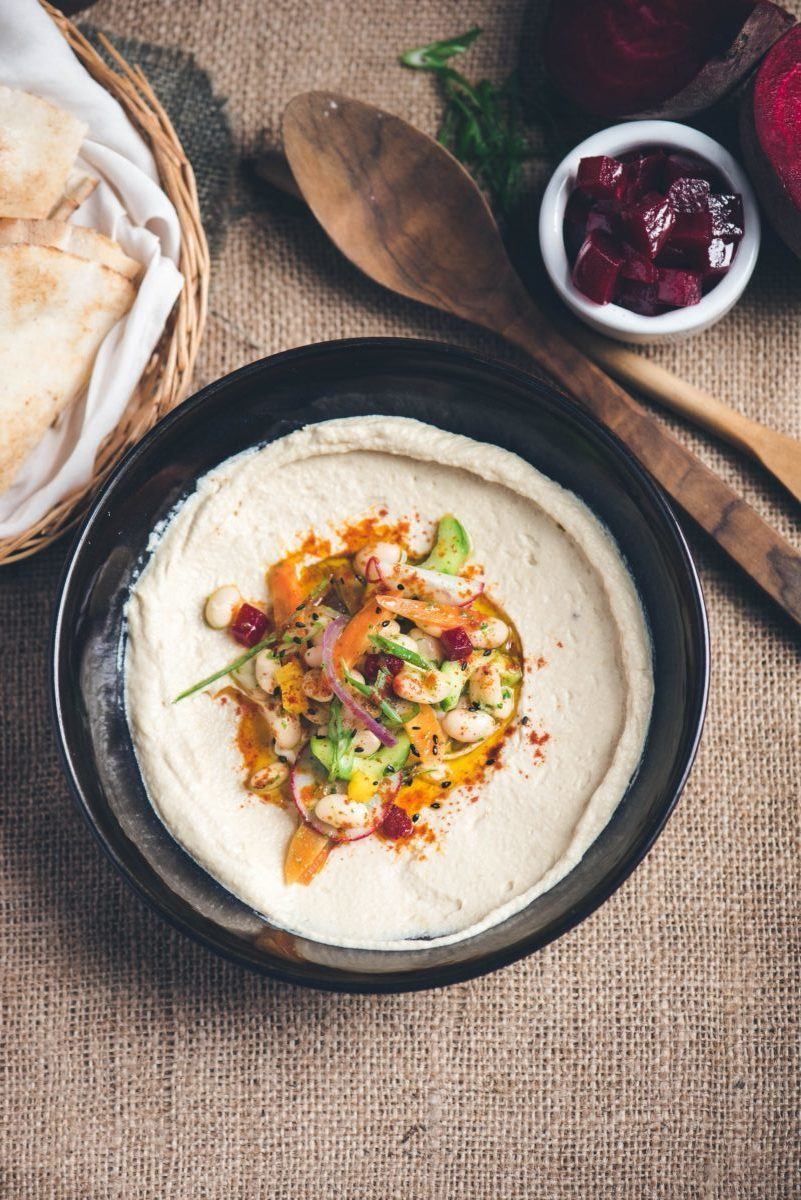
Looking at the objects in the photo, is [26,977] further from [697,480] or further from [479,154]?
[479,154]

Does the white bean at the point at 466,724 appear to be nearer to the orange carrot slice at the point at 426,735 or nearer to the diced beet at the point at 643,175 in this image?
the orange carrot slice at the point at 426,735

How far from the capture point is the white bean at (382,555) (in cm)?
235

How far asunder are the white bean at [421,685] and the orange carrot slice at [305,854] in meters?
0.43

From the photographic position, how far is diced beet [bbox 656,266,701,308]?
226 cm

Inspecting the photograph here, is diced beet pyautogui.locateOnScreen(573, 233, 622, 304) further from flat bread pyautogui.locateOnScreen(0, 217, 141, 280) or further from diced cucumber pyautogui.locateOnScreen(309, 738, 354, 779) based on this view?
diced cucumber pyautogui.locateOnScreen(309, 738, 354, 779)

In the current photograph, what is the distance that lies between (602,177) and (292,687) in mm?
1499

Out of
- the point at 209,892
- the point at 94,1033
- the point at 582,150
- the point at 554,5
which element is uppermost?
the point at 554,5

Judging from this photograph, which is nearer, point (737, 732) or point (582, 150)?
point (582, 150)

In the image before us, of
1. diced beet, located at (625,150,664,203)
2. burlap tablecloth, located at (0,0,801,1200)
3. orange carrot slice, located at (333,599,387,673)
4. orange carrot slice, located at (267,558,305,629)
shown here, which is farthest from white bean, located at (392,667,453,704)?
diced beet, located at (625,150,664,203)

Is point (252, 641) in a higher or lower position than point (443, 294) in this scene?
lower

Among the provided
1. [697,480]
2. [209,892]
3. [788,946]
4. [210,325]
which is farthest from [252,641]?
[788,946]

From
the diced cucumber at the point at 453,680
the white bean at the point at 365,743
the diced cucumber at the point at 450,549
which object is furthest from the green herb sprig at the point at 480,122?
the white bean at the point at 365,743

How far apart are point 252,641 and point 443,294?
1.11m

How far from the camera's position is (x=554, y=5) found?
2.48 meters
